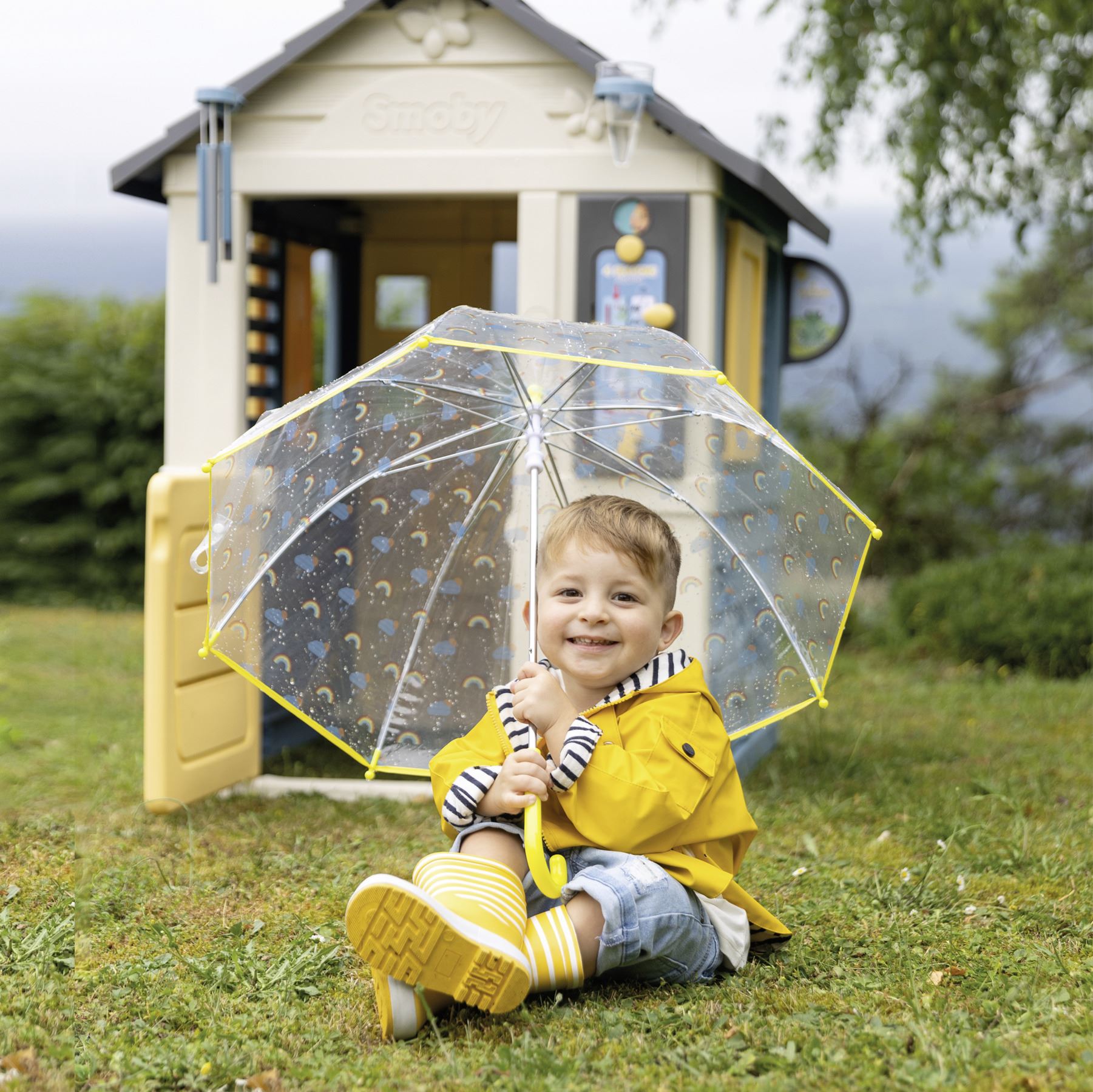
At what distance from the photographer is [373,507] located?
364 cm

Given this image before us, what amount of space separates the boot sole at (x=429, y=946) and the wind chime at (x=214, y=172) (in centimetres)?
308

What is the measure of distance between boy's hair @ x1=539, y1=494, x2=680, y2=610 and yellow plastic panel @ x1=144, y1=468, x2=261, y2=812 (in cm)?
180

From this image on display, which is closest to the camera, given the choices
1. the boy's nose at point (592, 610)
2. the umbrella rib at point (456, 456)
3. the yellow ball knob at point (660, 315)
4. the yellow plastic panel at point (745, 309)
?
the boy's nose at point (592, 610)

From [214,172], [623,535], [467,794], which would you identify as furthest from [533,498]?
[214,172]

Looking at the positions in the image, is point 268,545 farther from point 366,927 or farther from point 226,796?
point 226,796

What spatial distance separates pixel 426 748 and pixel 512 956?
997 mm

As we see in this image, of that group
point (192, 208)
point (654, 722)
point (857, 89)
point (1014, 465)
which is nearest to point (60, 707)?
point (192, 208)

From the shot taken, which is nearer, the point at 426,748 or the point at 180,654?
the point at 426,748

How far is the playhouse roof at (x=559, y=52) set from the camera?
4742 mm

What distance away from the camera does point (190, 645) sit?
15.2 feet

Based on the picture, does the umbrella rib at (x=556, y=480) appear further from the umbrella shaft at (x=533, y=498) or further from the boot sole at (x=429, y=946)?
the boot sole at (x=429, y=946)

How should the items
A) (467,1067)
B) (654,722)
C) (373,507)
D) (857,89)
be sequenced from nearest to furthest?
(467,1067) < (654,722) < (373,507) < (857,89)

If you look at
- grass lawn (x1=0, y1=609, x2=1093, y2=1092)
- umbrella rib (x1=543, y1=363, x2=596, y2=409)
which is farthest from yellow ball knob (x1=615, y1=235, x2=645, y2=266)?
grass lawn (x1=0, y1=609, x2=1093, y2=1092)

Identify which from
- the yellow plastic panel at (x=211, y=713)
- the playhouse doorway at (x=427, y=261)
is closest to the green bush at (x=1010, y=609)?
the playhouse doorway at (x=427, y=261)
